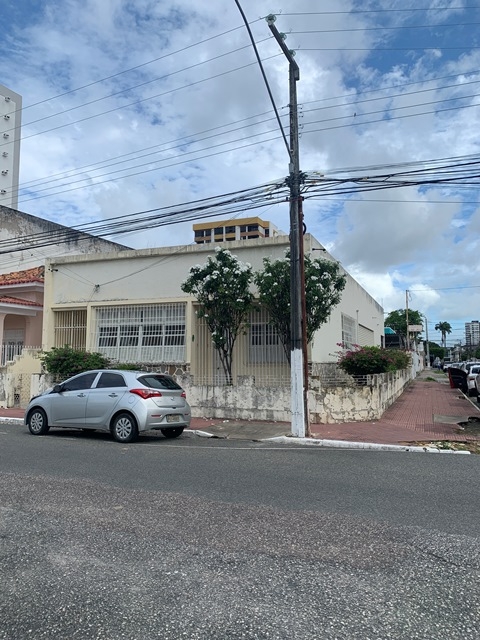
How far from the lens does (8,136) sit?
186ft

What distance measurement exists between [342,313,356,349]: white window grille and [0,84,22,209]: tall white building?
44.0 metres

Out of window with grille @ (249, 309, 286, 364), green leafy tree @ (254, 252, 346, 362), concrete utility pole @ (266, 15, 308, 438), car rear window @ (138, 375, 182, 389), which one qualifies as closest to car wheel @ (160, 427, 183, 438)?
car rear window @ (138, 375, 182, 389)

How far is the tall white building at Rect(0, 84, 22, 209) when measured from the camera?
55719 millimetres

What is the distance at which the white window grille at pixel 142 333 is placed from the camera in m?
17.5

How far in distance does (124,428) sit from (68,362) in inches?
253

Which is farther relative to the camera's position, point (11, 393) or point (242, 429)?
point (11, 393)

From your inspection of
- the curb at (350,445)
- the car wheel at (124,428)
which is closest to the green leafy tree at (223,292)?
the curb at (350,445)

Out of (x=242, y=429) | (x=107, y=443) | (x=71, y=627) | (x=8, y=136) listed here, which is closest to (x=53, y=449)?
(x=107, y=443)

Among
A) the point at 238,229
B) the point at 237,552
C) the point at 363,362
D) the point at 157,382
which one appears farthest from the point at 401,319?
the point at 237,552

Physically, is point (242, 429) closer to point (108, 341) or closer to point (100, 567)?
point (108, 341)

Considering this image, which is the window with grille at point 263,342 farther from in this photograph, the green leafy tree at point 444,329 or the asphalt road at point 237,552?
the green leafy tree at point 444,329

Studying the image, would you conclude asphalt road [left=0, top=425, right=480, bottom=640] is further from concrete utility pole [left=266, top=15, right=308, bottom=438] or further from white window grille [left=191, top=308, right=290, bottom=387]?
white window grille [left=191, top=308, right=290, bottom=387]

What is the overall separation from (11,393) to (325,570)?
16.0m

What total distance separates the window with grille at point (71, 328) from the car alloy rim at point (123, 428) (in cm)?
891
